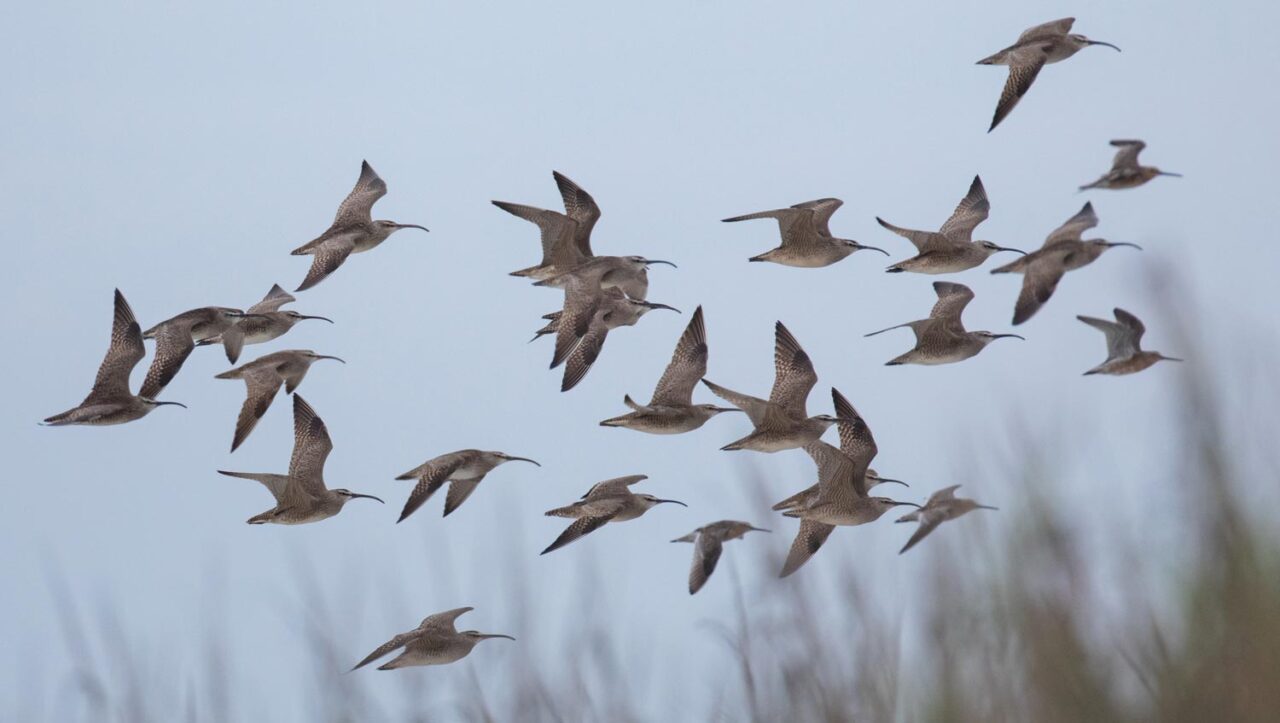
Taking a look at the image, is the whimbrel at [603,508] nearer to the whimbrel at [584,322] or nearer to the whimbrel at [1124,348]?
the whimbrel at [584,322]

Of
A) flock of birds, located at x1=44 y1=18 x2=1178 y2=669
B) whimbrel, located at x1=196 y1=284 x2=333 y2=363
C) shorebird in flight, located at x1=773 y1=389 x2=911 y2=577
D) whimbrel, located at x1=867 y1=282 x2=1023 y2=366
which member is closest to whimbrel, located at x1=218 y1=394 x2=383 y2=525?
flock of birds, located at x1=44 y1=18 x2=1178 y2=669

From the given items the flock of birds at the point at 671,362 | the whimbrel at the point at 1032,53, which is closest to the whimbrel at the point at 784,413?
the flock of birds at the point at 671,362

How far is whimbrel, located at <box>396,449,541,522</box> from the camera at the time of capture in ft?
33.6

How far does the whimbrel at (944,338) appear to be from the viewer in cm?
1104

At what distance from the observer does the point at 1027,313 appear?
30.7ft

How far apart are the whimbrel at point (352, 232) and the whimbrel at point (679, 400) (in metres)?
2.49

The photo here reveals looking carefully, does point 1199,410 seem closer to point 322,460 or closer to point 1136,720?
point 1136,720

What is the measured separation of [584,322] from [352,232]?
2741 millimetres

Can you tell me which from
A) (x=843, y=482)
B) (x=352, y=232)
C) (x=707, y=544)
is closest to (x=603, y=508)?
(x=707, y=544)

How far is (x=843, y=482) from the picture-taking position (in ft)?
33.2

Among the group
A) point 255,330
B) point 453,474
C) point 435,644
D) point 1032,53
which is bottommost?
point 435,644

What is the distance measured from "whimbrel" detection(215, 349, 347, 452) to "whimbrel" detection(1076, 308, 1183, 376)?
17.5ft

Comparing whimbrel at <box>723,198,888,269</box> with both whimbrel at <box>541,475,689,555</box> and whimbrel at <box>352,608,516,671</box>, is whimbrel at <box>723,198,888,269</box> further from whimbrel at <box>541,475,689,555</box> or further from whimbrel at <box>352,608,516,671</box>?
whimbrel at <box>352,608,516,671</box>

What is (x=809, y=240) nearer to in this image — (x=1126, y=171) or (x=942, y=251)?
(x=942, y=251)
